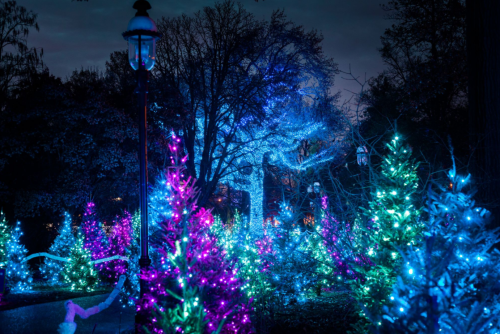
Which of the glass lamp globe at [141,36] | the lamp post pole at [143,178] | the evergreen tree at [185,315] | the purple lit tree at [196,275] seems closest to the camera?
the evergreen tree at [185,315]

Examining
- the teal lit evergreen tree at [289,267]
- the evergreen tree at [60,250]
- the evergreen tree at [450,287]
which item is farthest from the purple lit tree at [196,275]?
the evergreen tree at [60,250]

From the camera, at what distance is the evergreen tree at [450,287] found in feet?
9.44

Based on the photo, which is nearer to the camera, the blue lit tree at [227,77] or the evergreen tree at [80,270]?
the evergreen tree at [80,270]

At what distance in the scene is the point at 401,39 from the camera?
53.8 ft

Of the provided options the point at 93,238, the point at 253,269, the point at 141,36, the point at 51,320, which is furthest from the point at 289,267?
the point at 93,238

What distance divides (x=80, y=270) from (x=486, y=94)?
1147 centimetres

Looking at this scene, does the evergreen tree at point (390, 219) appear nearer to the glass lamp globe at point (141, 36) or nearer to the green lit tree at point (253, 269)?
the green lit tree at point (253, 269)

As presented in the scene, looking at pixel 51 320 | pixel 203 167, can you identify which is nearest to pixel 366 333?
pixel 51 320

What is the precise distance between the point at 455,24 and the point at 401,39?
3.24 meters

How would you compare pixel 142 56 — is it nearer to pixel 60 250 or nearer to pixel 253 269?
pixel 253 269

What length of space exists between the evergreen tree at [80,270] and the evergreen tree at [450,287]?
37.1 feet

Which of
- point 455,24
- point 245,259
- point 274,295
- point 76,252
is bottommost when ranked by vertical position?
point 274,295

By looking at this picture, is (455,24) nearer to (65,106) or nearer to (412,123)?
(412,123)

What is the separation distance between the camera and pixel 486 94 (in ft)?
25.4
